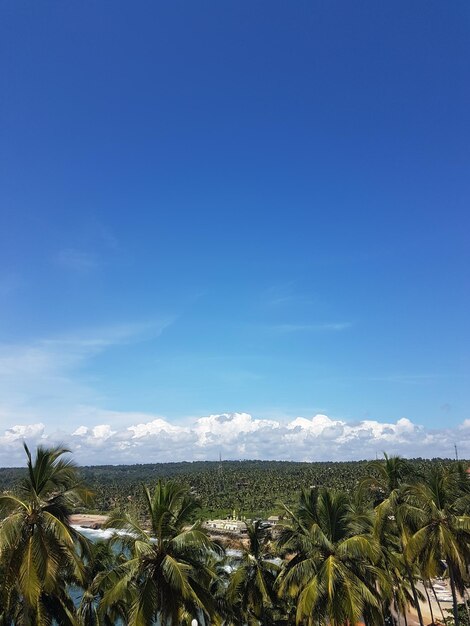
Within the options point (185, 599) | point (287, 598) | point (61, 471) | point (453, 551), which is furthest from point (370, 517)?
point (61, 471)

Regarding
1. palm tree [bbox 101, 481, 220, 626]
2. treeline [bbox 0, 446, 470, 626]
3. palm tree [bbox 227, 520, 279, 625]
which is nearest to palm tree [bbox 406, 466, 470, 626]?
treeline [bbox 0, 446, 470, 626]

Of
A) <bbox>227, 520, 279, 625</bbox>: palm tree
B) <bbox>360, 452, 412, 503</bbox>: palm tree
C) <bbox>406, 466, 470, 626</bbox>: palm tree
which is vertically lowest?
<bbox>227, 520, 279, 625</bbox>: palm tree

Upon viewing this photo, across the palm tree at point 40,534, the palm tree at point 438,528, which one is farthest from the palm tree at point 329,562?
the palm tree at point 40,534

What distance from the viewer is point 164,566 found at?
18406 millimetres

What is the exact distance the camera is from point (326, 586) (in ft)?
72.9

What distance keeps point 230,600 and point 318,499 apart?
32.1 ft

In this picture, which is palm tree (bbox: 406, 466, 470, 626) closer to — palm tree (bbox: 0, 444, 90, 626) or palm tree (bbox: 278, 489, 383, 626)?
palm tree (bbox: 278, 489, 383, 626)

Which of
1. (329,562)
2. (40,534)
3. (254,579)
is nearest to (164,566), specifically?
(40,534)

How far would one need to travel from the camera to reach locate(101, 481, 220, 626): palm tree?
18.3 metres

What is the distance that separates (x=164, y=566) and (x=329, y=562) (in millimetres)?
8385

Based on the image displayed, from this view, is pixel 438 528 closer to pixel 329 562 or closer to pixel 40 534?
pixel 329 562

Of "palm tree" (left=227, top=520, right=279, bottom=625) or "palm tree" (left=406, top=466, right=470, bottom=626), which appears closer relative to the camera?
"palm tree" (left=406, top=466, right=470, bottom=626)

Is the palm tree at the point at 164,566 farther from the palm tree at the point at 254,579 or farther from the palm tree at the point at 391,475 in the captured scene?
the palm tree at the point at 391,475

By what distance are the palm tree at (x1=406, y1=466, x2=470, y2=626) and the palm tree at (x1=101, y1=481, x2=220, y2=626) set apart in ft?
49.2
